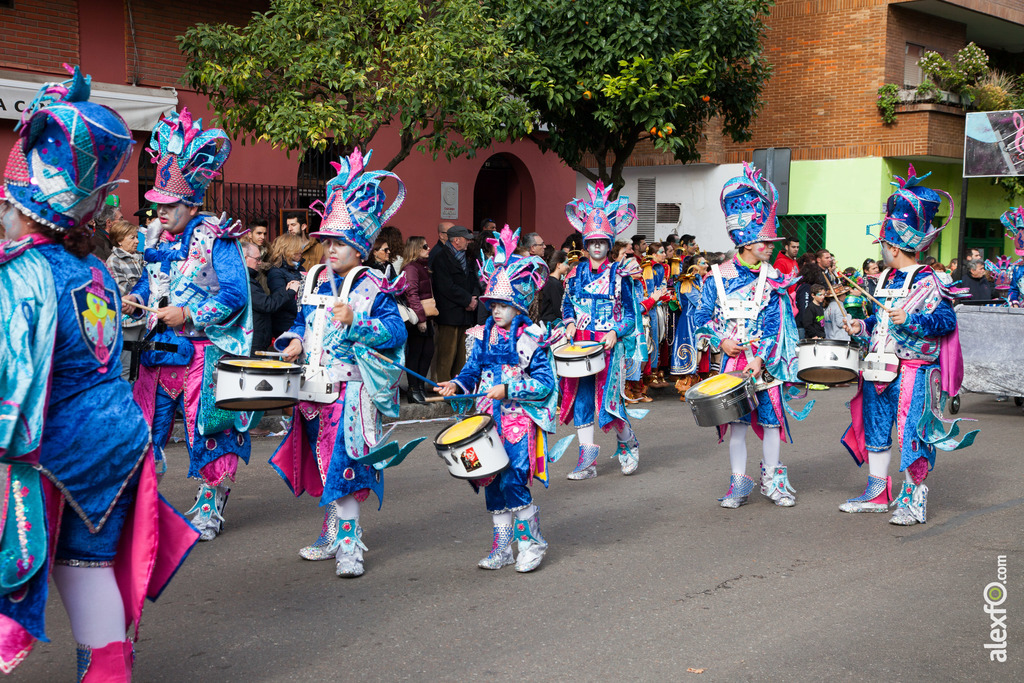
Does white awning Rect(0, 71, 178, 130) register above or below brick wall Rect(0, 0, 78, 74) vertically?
below

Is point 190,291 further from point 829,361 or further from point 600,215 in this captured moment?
point 829,361

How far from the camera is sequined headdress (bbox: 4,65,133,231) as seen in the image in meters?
3.35

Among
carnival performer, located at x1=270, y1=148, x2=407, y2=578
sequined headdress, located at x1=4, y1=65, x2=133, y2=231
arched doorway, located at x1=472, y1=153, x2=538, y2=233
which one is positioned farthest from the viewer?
arched doorway, located at x1=472, y1=153, x2=538, y2=233

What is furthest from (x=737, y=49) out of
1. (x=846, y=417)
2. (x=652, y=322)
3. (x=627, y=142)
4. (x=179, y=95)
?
(x=179, y=95)

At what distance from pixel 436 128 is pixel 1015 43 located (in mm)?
19667

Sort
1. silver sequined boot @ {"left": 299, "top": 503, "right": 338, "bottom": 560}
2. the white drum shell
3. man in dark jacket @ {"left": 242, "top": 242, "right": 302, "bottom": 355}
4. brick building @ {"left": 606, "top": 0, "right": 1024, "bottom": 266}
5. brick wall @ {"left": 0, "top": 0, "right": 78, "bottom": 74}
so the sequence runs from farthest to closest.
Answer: brick building @ {"left": 606, "top": 0, "right": 1024, "bottom": 266} → brick wall @ {"left": 0, "top": 0, "right": 78, "bottom": 74} → man in dark jacket @ {"left": 242, "top": 242, "right": 302, "bottom": 355} → silver sequined boot @ {"left": 299, "top": 503, "right": 338, "bottom": 560} → the white drum shell

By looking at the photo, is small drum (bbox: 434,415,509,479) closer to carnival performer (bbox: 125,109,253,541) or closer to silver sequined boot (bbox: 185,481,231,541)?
carnival performer (bbox: 125,109,253,541)

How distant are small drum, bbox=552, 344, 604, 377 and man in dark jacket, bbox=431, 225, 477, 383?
12.9ft

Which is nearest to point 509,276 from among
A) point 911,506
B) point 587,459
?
point 587,459

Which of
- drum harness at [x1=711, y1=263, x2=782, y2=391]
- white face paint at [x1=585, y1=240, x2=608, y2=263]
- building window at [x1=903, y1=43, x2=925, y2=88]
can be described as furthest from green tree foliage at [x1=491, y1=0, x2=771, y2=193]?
drum harness at [x1=711, y1=263, x2=782, y2=391]

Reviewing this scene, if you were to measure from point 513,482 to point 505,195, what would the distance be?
655 inches

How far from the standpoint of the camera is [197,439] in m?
6.22

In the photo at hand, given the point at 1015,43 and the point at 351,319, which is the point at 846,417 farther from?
the point at 1015,43

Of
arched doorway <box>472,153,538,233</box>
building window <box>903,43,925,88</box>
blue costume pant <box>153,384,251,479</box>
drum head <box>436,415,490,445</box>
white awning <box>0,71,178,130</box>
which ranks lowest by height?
blue costume pant <box>153,384,251,479</box>
